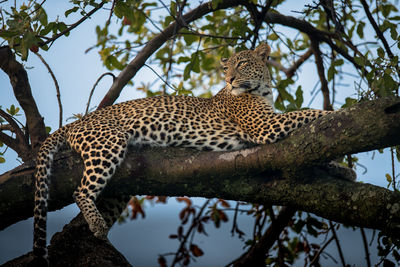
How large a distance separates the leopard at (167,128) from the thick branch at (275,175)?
19 cm

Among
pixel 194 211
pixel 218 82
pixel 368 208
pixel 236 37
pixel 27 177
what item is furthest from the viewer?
pixel 218 82

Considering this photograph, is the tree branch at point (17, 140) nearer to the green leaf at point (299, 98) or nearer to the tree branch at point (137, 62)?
the tree branch at point (137, 62)

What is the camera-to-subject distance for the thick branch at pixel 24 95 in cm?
639

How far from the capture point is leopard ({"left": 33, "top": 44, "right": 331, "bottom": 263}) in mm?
5320

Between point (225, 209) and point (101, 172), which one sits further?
point (225, 209)

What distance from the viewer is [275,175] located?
17.4 ft

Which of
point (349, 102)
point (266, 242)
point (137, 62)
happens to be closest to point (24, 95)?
point (137, 62)

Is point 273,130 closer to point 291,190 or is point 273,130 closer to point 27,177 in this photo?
point 291,190

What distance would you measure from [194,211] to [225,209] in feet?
2.40

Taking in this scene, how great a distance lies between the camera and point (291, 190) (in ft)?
16.9

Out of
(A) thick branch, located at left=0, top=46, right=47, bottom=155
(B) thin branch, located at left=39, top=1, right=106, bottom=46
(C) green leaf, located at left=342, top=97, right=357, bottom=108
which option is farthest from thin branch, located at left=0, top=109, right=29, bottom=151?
(C) green leaf, located at left=342, top=97, right=357, bottom=108

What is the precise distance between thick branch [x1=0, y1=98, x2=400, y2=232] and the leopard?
19 centimetres

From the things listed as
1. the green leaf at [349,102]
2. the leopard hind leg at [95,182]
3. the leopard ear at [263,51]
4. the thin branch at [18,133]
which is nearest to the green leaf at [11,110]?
the thin branch at [18,133]

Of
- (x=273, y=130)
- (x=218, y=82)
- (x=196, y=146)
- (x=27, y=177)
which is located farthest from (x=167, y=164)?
(x=218, y=82)
